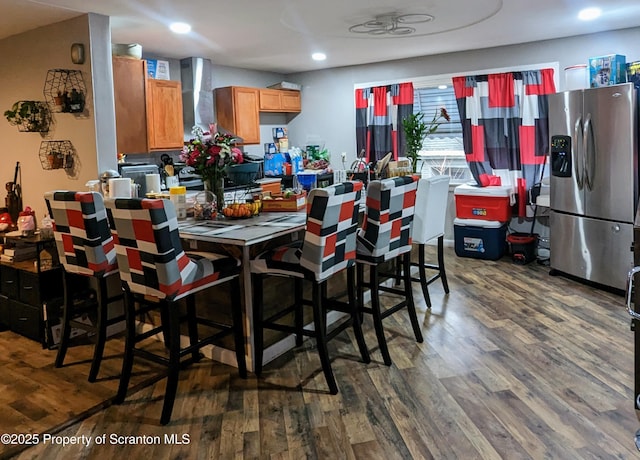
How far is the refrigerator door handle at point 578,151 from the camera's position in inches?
178

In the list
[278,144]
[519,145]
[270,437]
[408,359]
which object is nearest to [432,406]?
[408,359]

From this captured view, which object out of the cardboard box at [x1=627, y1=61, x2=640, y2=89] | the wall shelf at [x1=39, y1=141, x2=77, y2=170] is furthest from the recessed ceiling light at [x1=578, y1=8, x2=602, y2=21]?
the wall shelf at [x1=39, y1=141, x2=77, y2=170]

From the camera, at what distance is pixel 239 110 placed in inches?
248

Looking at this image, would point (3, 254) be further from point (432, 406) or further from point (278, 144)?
point (278, 144)

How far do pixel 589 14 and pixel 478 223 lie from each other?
2273 mm

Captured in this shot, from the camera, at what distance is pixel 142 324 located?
3.70m

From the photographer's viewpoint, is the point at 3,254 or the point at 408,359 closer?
the point at 408,359

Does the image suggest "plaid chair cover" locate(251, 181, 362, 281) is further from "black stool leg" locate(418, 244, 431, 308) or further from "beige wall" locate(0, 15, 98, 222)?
"beige wall" locate(0, 15, 98, 222)

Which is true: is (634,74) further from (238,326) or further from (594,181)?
(238,326)

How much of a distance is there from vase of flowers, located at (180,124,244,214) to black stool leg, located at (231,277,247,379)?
0.80 metres

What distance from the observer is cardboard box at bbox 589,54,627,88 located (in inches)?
174

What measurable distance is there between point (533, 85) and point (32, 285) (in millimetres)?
5084

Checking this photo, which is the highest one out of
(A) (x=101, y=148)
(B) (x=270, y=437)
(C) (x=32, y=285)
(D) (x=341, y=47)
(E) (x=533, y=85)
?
(D) (x=341, y=47)

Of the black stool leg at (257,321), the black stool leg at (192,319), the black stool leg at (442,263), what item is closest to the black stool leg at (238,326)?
the black stool leg at (257,321)
